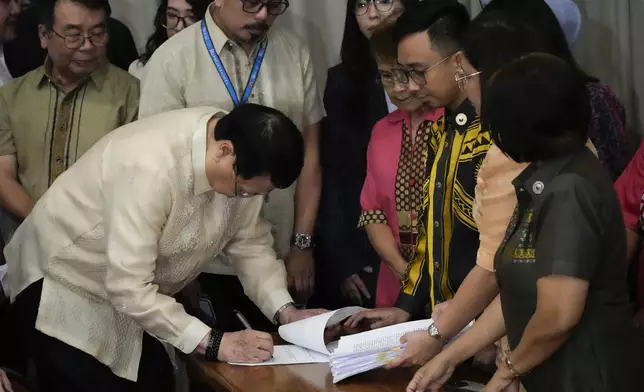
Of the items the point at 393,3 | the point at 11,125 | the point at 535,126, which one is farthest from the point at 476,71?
the point at 11,125

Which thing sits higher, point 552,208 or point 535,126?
point 535,126

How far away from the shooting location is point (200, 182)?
1843 millimetres

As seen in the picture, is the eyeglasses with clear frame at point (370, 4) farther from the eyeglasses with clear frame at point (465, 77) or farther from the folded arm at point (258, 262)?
the eyeglasses with clear frame at point (465, 77)

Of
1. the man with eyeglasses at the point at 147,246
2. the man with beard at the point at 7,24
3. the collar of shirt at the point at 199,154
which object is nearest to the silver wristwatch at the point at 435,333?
the man with eyeglasses at the point at 147,246

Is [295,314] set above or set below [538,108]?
below

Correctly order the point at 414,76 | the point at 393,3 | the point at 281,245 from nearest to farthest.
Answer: the point at 414,76 → the point at 393,3 → the point at 281,245

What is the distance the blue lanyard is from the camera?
→ 231 centimetres

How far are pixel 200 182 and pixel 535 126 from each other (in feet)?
2.92

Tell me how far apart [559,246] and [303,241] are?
1.36 meters

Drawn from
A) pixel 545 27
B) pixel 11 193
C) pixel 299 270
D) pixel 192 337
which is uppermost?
pixel 545 27

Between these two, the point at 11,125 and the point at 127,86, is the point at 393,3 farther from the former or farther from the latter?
the point at 11,125

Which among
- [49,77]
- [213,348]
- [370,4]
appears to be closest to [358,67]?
[370,4]

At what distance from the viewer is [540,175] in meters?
1.23

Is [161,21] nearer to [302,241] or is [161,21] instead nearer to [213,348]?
[302,241]
